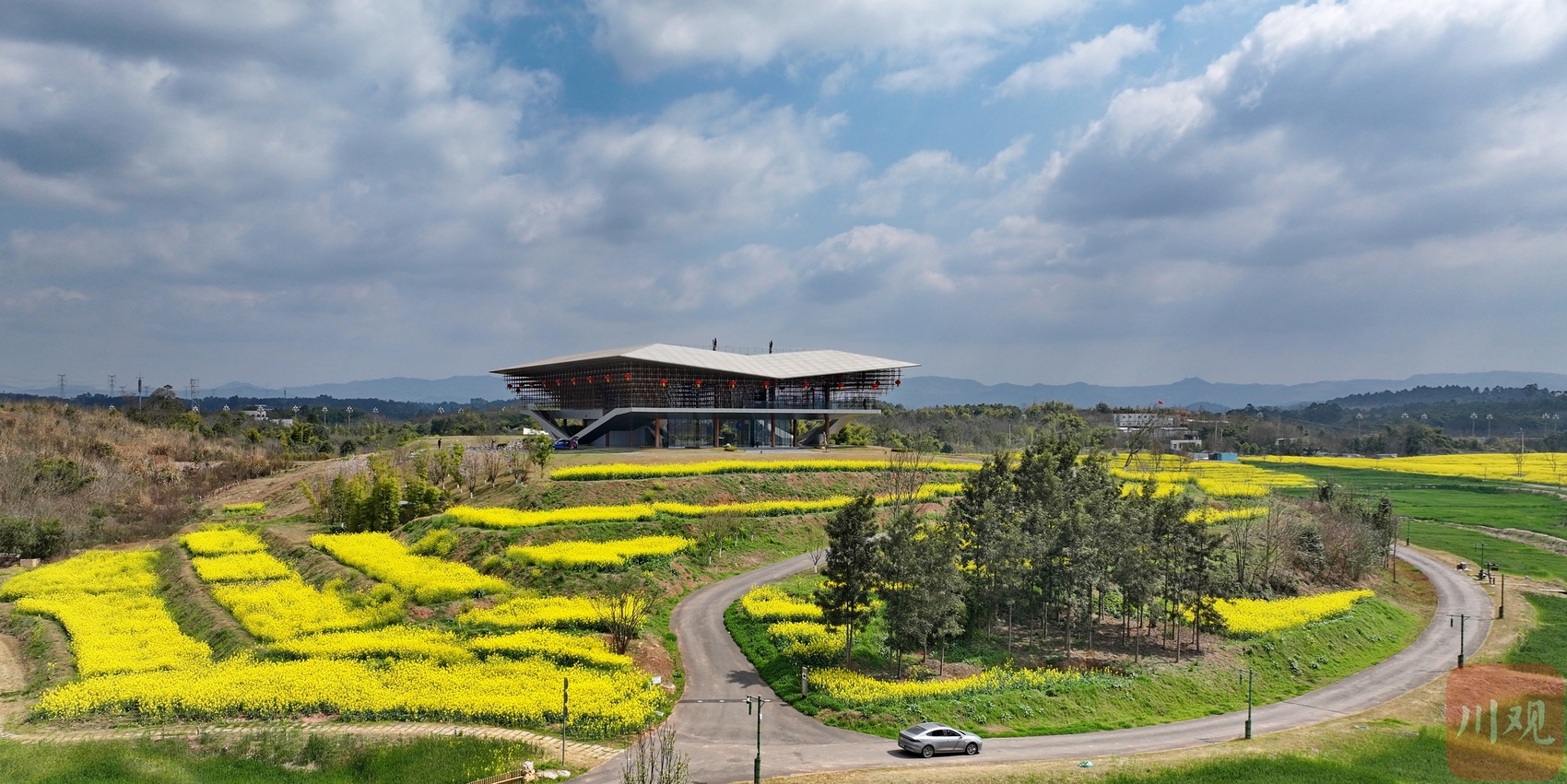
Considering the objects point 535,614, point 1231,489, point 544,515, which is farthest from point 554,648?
point 1231,489

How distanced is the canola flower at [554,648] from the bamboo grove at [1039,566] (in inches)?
370

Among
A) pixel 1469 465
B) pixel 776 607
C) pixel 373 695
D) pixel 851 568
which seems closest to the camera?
pixel 373 695

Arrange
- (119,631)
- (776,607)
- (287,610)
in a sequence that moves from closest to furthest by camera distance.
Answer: (119,631)
(287,610)
(776,607)

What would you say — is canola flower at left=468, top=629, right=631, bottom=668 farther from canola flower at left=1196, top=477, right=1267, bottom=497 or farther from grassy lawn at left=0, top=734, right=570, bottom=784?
canola flower at left=1196, top=477, right=1267, bottom=497

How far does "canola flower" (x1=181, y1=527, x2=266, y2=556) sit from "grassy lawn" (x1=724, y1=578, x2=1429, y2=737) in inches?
1367

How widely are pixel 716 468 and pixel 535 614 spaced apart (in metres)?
31.5

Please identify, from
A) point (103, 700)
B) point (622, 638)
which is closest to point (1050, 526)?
point (622, 638)

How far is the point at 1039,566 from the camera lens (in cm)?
4262

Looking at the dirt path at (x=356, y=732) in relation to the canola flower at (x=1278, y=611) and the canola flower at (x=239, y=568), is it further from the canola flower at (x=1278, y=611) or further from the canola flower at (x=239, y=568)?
the canola flower at (x=1278, y=611)

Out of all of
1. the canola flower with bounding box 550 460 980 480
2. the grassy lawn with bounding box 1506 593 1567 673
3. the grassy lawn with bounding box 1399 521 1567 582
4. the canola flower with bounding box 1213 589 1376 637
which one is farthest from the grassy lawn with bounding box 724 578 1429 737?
the grassy lawn with bounding box 1399 521 1567 582

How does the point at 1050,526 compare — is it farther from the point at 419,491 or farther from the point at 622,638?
the point at 419,491

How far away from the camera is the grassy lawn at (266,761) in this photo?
77.9 ft

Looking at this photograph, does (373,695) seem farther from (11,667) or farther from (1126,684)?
(1126,684)

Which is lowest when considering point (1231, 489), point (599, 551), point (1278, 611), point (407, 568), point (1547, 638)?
point (1547, 638)
